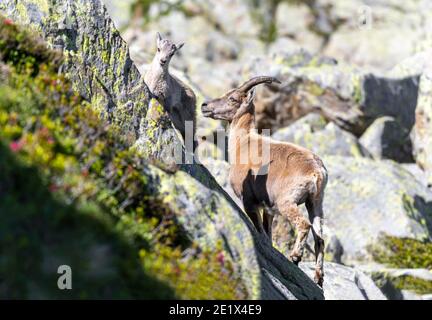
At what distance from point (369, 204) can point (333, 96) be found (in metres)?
7.14

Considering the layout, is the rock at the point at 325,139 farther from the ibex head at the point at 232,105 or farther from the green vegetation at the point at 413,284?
the ibex head at the point at 232,105

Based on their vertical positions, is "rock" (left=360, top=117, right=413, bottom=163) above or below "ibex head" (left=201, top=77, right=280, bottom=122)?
above

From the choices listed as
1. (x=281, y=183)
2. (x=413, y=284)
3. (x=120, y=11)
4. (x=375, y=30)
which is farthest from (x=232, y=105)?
(x=120, y=11)

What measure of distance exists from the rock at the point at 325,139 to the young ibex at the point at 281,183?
29.1 feet

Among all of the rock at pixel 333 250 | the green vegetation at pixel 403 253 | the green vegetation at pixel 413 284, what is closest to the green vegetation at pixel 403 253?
the green vegetation at pixel 403 253

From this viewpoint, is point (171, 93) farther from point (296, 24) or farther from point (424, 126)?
point (296, 24)

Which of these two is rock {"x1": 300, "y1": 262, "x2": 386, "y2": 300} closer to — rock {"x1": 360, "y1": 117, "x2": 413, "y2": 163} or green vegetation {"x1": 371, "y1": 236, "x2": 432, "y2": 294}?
green vegetation {"x1": 371, "y1": 236, "x2": 432, "y2": 294}

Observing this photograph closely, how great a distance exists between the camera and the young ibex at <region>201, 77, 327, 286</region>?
15086 mm

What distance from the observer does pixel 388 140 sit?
28453 mm

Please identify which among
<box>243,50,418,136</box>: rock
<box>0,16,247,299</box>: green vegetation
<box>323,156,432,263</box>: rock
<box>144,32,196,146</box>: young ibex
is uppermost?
<box>243,50,418,136</box>: rock

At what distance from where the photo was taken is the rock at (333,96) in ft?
94.1

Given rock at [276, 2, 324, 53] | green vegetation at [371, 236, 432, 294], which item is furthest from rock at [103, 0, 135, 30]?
green vegetation at [371, 236, 432, 294]

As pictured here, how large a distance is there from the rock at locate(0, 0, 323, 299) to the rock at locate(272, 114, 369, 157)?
38.7 ft

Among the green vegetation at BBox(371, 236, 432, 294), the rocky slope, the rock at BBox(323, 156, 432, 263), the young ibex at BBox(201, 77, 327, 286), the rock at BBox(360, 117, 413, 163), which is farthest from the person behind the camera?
the rock at BBox(360, 117, 413, 163)
